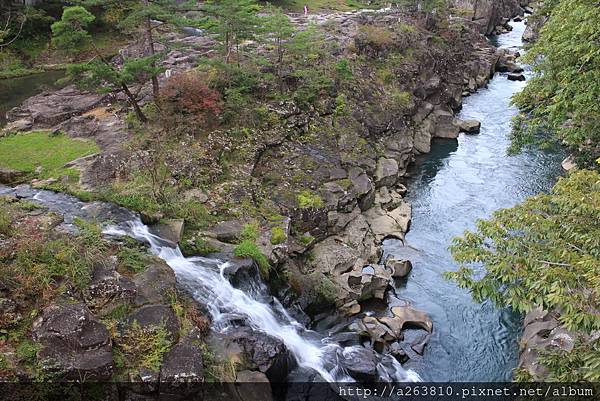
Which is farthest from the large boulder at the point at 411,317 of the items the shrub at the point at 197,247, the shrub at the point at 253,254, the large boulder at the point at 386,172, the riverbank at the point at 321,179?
the large boulder at the point at 386,172

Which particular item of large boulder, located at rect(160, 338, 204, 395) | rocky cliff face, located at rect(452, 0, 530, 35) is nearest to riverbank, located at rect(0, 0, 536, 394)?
large boulder, located at rect(160, 338, 204, 395)

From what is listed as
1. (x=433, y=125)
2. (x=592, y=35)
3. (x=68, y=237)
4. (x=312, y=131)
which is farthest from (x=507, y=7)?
(x=68, y=237)

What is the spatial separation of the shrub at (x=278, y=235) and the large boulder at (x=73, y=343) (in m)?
8.64

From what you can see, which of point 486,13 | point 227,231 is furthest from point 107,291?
point 486,13

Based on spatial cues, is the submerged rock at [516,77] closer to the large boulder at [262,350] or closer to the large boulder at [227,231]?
the large boulder at [227,231]

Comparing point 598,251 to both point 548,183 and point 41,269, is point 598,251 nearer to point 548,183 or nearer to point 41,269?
point 41,269

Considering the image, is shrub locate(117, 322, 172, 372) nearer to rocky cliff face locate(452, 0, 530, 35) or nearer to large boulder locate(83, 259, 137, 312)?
large boulder locate(83, 259, 137, 312)

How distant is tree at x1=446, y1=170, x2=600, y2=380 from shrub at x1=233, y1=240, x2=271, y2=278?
810 centimetres

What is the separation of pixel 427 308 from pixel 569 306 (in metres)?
11.5

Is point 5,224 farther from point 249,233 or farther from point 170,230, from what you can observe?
point 249,233

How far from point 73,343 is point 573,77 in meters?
17.5

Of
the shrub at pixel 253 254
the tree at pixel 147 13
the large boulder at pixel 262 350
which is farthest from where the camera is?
the tree at pixel 147 13

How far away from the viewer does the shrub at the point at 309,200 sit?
2203 centimetres

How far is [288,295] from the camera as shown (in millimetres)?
17812
